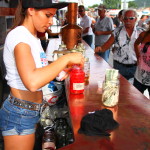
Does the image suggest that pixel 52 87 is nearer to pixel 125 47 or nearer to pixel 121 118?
pixel 121 118

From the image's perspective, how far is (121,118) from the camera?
1.10m

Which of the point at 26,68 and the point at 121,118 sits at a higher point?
the point at 26,68

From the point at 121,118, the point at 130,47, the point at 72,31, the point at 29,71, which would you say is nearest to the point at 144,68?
the point at 130,47

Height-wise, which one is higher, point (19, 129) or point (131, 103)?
point (131, 103)

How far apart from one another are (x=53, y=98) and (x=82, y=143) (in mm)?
1098

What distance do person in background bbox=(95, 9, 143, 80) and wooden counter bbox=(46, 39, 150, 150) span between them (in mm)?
1331

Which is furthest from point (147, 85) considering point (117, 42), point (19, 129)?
point (19, 129)

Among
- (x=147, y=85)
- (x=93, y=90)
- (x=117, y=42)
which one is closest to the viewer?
(x=93, y=90)

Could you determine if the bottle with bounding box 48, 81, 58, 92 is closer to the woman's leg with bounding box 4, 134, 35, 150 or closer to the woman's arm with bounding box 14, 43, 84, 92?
the woman's leg with bounding box 4, 134, 35, 150

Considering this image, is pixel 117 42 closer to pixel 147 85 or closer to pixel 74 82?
pixel 147 85

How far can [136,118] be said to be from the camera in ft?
3.62

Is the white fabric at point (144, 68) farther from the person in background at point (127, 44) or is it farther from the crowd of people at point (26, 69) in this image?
the crowd of people at point (26, 69)

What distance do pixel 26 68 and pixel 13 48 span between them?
0.17 metres

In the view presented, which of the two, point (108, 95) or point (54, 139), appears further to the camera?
point (54, 139)
